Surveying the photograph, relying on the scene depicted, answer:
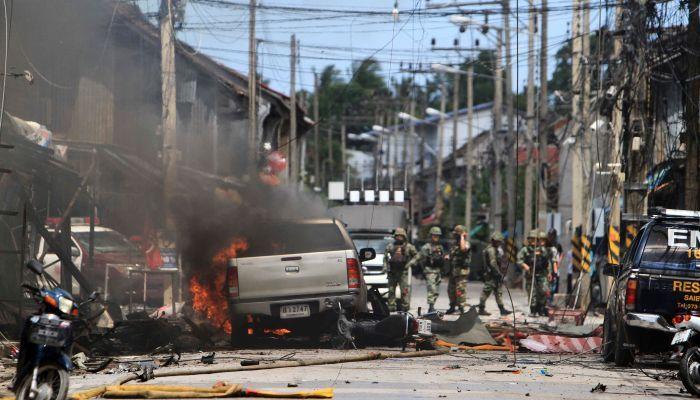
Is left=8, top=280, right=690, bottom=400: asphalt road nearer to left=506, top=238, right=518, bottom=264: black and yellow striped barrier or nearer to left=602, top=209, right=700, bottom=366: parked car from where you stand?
left=602, top=209, right=700, bottom=366: parked car

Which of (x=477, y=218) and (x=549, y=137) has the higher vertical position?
(x=549, y=137)

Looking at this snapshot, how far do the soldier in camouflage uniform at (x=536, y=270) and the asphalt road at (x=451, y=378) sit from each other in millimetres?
8974

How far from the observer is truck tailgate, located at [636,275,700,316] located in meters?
11.9

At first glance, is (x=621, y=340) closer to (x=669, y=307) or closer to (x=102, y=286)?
(x=669, y=307)

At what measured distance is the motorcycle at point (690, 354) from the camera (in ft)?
33.2

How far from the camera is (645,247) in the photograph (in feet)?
40.5

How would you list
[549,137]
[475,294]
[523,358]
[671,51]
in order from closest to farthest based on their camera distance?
[523,358] → [671,51] → [475,294] → [549,137]

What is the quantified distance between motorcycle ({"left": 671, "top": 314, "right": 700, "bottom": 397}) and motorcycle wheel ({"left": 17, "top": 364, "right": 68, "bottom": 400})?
5381mm

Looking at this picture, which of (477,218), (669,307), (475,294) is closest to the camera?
(669,307)

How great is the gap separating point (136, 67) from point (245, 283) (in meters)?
11.6

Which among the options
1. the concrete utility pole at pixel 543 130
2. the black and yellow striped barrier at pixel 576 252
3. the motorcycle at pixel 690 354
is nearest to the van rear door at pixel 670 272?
the motorcycle at pixel 690 354

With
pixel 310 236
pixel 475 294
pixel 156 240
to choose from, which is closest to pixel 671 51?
pixel 310 236

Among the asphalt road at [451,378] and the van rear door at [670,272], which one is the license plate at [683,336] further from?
the van rear door at [670,272]

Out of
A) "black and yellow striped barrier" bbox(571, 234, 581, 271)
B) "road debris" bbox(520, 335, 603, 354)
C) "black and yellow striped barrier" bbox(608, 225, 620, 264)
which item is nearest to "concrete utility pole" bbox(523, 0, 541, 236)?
"black and yellow striped barrier" bbox(571, 234, 581, 271)
